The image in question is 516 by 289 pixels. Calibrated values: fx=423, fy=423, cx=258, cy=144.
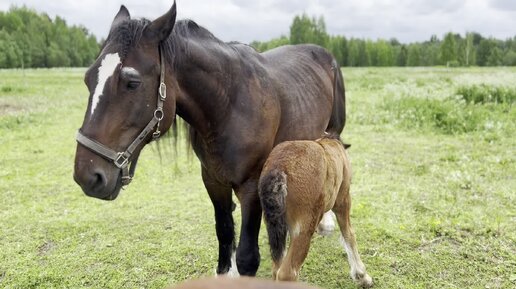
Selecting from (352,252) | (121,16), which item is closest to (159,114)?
(121,16)

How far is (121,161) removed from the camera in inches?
86.0

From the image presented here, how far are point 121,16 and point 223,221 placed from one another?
5.44 ft

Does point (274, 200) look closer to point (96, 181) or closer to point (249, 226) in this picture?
point (249, 226)

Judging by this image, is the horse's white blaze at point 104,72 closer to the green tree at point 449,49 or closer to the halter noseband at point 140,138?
the halter noseband at point 140,138

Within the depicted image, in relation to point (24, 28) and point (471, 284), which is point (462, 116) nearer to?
point (471, 284)

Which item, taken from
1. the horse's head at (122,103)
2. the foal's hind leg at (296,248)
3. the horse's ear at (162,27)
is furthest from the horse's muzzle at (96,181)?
the foal's hind leg at (296,248)

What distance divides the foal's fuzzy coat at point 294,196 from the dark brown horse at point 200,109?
0.28 m

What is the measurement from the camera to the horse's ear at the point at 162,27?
217 centimetres

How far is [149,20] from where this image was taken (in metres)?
2.28

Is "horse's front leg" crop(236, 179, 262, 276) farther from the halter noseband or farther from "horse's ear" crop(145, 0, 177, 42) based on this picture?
"horse's ear" crop(145, 0, 177, 42)

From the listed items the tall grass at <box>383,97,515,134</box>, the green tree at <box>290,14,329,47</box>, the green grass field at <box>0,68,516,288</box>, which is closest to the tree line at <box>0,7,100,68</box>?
the green tree at <box>290,14,329,47</box>

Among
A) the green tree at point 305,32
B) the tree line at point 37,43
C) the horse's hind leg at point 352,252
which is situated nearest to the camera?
the horse's hind leg at point 352,252

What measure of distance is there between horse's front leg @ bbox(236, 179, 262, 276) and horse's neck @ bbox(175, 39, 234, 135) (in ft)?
1.41

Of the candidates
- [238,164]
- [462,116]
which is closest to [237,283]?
[238,164]
